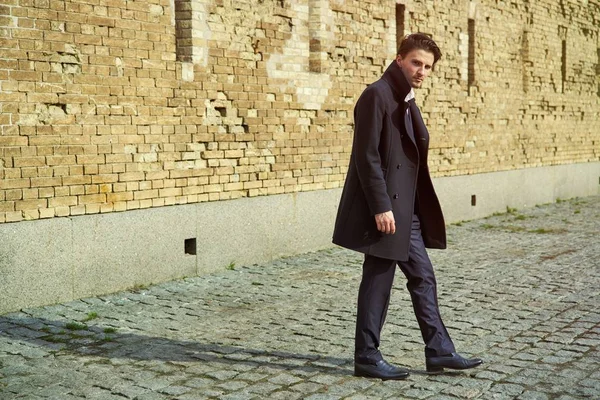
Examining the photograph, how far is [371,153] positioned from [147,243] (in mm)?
3730

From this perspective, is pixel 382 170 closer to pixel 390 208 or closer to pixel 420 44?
pixel 390 208

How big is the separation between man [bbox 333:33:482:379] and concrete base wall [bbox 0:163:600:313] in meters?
3.10

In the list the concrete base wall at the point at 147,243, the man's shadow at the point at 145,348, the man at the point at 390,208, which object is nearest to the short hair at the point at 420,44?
the man at the point at 390,208

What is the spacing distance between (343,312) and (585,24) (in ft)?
45.6

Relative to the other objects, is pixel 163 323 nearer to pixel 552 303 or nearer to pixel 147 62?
pixel 147 62

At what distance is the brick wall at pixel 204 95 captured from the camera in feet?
23.7

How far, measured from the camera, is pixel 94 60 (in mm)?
7684

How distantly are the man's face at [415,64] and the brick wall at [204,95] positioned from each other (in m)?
3.43

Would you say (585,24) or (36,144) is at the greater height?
(585,24)

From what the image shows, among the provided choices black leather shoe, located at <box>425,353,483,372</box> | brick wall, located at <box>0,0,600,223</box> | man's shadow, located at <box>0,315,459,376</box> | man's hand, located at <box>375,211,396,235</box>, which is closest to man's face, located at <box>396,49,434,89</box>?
man's hand, located at <box>375,211,396,235</box>

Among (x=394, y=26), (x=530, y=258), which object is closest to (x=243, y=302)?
(x=530, y=258)

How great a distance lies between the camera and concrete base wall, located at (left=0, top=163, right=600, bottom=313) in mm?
7117

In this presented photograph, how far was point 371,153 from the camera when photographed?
5.01m

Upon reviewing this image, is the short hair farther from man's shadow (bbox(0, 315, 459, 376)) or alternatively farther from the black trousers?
man's shadow (bbox(0, 315, 459, 376))
